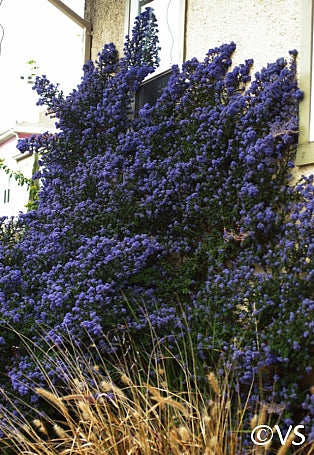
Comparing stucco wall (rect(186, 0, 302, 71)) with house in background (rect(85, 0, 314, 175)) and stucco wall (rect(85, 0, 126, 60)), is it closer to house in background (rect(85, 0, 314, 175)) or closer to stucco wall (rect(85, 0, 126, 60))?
house in background (rect(85, 0, 314, 175))

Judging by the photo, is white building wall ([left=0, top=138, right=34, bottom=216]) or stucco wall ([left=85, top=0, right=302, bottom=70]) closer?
stucco wall ([left=85, top=0, right=302, bottom=70])

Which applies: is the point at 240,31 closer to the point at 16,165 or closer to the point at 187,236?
the point at 187,236

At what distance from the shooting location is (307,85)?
15.9 ft

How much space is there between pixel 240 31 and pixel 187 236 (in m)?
1.66

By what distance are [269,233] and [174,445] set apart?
6.74 feet

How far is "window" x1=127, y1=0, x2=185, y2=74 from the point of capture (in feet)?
20.5

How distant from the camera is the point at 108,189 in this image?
5.85m

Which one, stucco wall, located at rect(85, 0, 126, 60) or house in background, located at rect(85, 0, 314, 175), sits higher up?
stucco wall, located at rect(85, 0, 126, 60)

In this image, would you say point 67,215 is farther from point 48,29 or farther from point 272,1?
point 48,29

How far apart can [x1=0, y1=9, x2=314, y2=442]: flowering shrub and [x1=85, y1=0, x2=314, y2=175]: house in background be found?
4.1 inches

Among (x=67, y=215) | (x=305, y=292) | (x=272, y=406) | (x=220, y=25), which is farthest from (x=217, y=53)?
(x=272, y=406)

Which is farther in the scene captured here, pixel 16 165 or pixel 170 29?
pixel 16 165

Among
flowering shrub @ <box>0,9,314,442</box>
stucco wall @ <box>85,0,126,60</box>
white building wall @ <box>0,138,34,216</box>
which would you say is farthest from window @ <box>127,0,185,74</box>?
white building wall @ <box>0,138,34,216</box>

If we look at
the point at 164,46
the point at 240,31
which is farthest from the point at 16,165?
the point at 240,31
